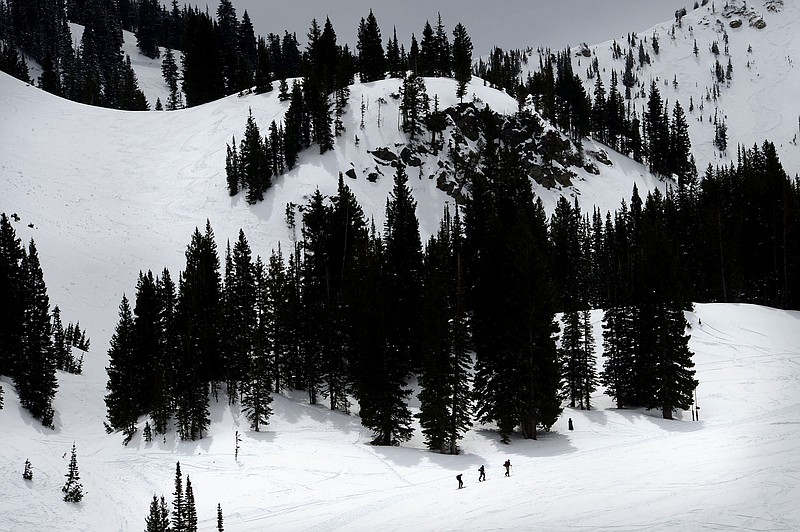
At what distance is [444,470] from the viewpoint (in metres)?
33.1

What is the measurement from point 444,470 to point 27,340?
33786mm

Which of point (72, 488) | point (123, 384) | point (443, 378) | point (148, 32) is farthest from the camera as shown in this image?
point (148, 32)

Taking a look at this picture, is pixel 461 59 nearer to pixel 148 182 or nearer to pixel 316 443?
pixel 148 182

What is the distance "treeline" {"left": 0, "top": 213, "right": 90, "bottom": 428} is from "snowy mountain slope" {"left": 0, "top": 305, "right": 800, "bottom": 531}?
4.64ft

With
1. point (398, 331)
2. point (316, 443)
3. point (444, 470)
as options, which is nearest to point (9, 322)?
point (316, 443)

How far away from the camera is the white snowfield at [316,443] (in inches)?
908

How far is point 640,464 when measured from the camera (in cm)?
2736

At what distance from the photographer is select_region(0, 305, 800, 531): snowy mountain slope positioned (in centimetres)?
2180

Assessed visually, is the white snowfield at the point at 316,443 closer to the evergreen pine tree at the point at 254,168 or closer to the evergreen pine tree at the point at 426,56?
the evergreen pine tree at the point at 254,168

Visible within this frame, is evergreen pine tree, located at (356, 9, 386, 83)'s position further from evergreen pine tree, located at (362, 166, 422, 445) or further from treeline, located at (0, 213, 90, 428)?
treeline, located at (0, 213, 90, 428)

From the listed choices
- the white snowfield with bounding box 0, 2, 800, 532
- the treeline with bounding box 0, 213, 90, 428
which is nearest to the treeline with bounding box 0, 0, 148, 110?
the white snowfield with bounding box 0, 2, 800, 532

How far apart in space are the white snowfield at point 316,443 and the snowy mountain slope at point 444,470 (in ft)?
0.42

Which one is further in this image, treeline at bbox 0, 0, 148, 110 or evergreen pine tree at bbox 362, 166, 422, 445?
treeline at bbox 0, 0, 148, 110

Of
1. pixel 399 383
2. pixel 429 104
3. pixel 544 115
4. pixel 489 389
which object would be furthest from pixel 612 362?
pixel 544 115
